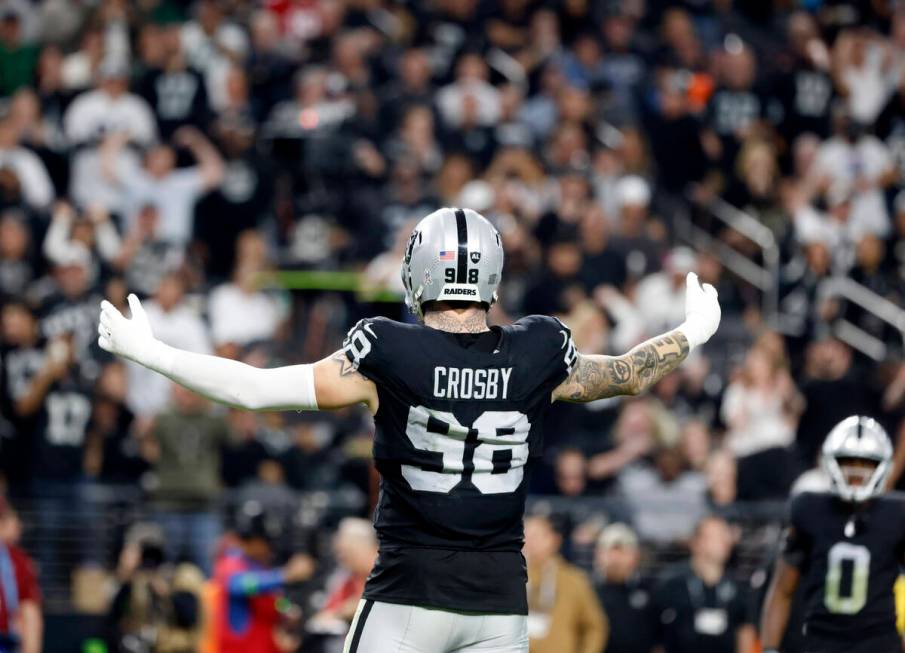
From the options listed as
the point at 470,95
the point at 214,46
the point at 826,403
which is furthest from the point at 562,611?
the point at 214,46

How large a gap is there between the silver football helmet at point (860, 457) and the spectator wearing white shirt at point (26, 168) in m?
8.18

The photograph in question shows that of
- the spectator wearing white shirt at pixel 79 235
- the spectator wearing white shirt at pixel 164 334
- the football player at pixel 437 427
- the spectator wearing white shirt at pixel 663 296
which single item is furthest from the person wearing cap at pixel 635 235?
the football player at pixel 437 427

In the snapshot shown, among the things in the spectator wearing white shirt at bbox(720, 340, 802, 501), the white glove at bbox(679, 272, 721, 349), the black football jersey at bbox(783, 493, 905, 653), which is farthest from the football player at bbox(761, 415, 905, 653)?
the spectator wearing white shirt at bbox(720, 340, 802, 501)

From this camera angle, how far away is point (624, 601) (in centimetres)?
1218

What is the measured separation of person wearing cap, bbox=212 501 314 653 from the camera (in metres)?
10.9

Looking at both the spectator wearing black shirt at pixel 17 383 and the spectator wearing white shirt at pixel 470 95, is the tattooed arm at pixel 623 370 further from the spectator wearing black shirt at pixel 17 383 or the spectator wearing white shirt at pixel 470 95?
the spectator wearing white shirt at pixel 470 95

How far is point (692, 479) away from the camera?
Result: 13148 mm

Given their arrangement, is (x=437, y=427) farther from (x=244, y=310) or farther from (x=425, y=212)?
(x=425, y=212)

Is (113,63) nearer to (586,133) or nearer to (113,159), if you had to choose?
(113,159)

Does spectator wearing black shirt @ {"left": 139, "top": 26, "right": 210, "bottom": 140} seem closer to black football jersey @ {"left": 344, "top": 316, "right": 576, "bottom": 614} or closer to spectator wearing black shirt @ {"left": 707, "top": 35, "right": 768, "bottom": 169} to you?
spectator wearing black shirt @ {"left": 707, "top": 35, "right": 768, "bottom": 169}

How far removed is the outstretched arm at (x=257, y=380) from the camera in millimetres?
5320

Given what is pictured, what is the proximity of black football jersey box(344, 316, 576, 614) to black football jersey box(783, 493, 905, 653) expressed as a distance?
305 cm

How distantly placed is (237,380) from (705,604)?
7.08 m

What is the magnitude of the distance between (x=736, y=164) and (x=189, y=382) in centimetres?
1177
